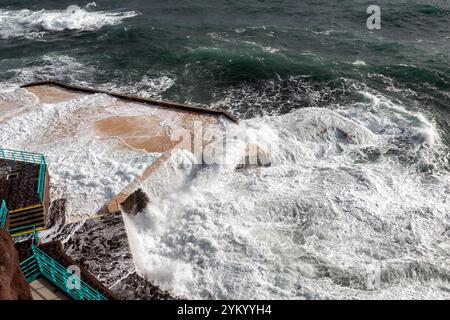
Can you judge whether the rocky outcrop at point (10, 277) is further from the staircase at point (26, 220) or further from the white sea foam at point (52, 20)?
the white sea foam at point (52, 20)

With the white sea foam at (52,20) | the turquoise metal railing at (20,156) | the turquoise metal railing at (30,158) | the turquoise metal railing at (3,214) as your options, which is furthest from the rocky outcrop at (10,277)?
the white sea foam at (52,20)

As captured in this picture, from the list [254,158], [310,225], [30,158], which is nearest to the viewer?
[310,225]

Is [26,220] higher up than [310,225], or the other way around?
[26,220]

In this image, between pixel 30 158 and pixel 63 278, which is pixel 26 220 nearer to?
pixel 63 278

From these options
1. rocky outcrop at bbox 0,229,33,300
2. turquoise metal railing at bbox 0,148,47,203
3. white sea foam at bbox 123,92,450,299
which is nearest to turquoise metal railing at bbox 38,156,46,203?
turquoise metal railing at bbox 0,148,47,203

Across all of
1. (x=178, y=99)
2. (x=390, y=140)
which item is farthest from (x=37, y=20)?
(x=390, y=140)

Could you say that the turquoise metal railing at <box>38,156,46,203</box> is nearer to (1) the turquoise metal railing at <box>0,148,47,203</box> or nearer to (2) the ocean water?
(1) the turquoise metal railing at <box>0,148,47,203</box>

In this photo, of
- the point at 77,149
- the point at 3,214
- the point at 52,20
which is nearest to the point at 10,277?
the point at 3,214
